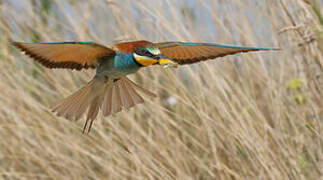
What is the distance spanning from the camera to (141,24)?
221 cm

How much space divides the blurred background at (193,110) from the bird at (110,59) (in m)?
0.25

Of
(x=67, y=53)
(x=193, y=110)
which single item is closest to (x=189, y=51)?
(x=67, y=53)

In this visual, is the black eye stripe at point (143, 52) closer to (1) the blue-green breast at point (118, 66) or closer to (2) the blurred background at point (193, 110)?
(1) the blue-green breast at point (118, 66)

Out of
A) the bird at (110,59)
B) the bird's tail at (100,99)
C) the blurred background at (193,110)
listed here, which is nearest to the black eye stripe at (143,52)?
the bird at (110,59)

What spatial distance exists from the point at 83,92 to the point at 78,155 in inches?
27.1

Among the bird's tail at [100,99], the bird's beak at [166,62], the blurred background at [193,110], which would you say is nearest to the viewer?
the bird's beak at [166,62]

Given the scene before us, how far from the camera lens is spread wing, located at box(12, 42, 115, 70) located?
1.01 m

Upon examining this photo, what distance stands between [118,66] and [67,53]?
118mm

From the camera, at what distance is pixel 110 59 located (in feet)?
3.73

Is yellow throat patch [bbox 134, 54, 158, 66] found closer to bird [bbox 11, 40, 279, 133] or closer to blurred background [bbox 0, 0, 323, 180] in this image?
bird [bbox 11, 40, 279, 133]

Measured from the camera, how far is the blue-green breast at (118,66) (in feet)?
3.50

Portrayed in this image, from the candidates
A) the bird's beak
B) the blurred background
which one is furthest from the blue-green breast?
the blurred background

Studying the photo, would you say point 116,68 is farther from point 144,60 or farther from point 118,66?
point 144,60

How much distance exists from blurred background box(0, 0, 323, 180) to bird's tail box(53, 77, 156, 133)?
0.24 metres
